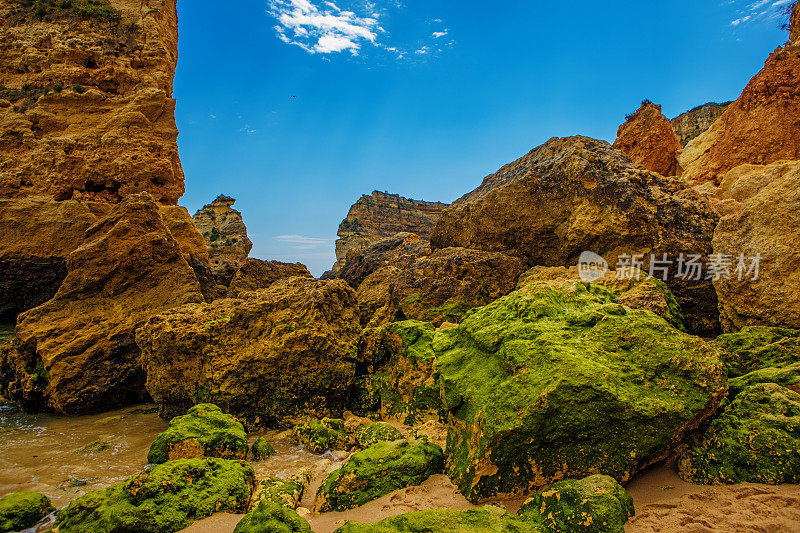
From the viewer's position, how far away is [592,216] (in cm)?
720

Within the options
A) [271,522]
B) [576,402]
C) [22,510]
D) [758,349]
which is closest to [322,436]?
[271,522]

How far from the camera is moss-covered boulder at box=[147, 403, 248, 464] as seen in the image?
13.8 feet

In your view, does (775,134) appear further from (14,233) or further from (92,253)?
(14,233)

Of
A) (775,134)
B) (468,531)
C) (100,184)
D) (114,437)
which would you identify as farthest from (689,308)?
(100,184)

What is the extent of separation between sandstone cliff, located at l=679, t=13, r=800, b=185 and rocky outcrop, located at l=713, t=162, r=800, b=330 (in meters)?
6.25

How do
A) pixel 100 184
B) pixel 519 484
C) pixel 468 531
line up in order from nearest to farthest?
1. pixel 468 531
2. pixel 519 484
3. pixel 100 184

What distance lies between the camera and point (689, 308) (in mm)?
6688

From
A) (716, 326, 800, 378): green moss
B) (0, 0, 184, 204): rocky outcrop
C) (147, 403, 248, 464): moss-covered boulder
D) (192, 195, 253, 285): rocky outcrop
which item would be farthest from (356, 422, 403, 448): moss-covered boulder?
(192, 195, 253, 285): rocky outcrop

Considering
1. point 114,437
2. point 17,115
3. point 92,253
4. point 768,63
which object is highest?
point 768,63

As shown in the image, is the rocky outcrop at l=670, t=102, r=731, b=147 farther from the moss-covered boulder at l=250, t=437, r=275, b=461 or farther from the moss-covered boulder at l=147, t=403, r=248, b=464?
the moss-covered boulder at l=147, t=403, r=248, b=464

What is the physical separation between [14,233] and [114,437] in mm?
9112

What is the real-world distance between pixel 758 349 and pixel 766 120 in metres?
10.1

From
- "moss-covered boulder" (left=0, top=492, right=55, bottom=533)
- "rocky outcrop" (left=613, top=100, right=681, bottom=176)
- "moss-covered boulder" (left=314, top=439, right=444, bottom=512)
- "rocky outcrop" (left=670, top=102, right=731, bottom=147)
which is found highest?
"rocky outcrop" (left=670, top=102, right=731, bottom=147)

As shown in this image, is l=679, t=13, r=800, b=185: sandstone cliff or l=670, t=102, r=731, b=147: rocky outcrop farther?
l=670, t=102, r=731, b=147: rocky outcrop
